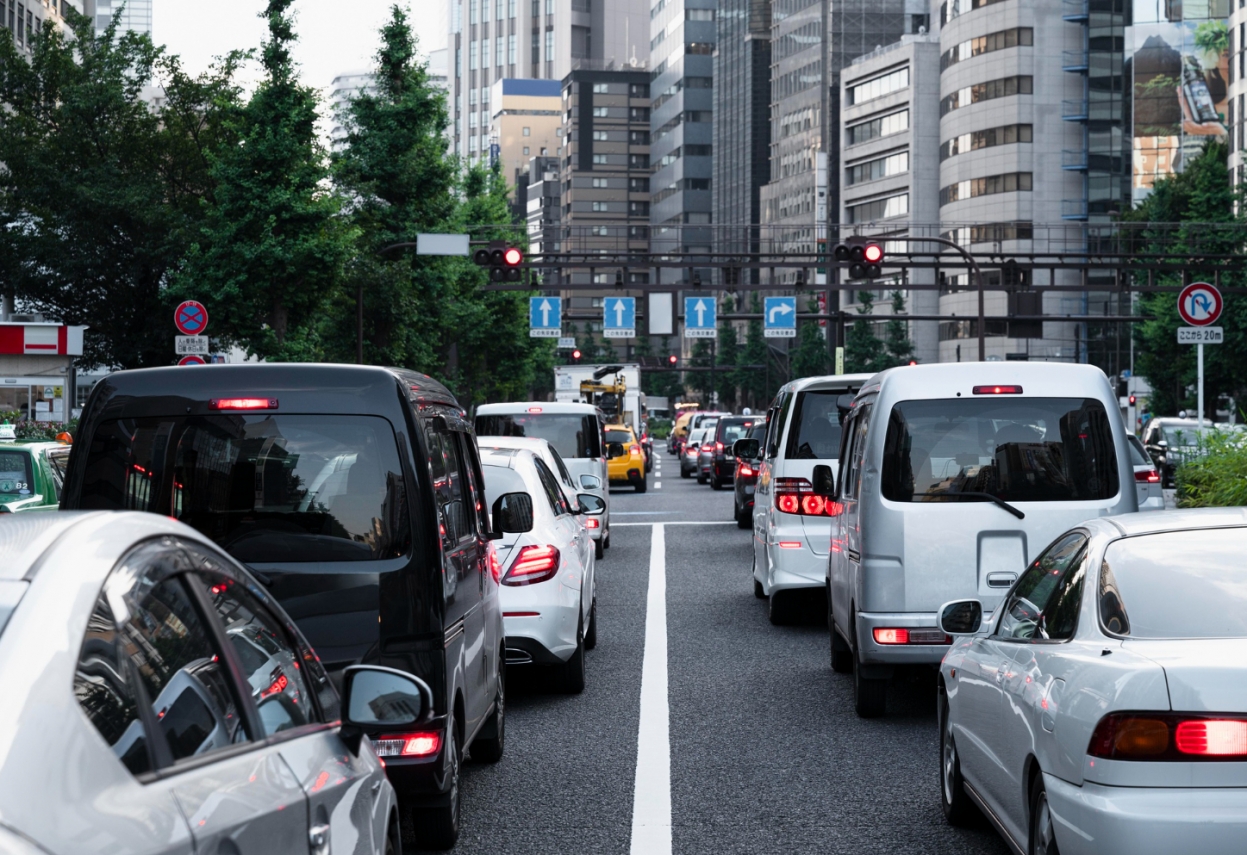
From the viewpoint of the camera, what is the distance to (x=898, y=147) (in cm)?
11719

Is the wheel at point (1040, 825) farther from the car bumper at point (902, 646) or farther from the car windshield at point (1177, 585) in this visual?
the car bumper at point (902, 646)

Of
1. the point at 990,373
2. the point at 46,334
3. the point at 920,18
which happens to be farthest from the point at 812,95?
the point at 990,373

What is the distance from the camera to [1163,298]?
67562 millimetres

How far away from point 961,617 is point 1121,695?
2.04 metres

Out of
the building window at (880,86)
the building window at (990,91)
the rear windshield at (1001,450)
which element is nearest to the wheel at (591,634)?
the rear windshield at (1001,450)

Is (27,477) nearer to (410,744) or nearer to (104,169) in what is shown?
(410,744)

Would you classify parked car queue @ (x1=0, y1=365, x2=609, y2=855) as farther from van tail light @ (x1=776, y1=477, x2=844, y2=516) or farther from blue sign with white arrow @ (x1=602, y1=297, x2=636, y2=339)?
blue sign with white arrow @ (x1=602, y1=297, x2=636, y2=339)

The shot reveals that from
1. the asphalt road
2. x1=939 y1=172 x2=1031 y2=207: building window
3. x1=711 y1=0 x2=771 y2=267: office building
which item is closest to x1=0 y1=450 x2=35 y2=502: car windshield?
the asphalt road

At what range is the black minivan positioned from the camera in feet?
18.5

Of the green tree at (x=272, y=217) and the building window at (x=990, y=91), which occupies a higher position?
the building window at (x=990, y=91)

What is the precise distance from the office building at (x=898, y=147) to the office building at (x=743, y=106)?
22.9 m

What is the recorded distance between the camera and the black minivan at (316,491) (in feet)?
18.5

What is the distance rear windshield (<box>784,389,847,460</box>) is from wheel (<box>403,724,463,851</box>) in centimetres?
755

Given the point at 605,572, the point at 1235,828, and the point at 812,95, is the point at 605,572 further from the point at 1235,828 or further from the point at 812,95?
the point at 812,95
